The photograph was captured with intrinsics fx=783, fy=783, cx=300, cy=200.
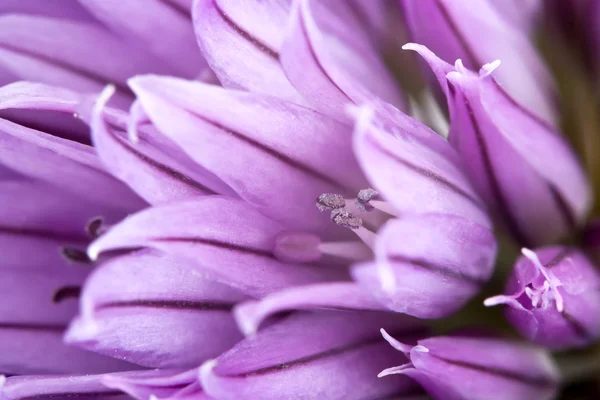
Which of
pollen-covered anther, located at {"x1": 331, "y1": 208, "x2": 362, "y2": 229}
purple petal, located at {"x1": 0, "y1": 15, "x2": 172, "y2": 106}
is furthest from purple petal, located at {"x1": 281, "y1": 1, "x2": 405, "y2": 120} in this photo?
purple petal, located at {"x1": 0, "y1": 15, "x2": 172, "y2": 106}

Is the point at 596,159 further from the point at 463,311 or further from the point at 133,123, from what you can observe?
the point at 133,123

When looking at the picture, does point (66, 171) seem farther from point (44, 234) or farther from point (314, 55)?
point (314, 55)

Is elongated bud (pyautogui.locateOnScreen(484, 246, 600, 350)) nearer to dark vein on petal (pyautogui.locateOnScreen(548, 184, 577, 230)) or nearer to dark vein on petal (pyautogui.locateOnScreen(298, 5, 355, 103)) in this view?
dark vein on petal (pyautogui.locateOnScreen(548, 184, 577, 230))

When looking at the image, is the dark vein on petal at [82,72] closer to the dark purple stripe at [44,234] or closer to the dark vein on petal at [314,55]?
the dark purple stripe at [44,234]

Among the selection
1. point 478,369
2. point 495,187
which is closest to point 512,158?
point 495,187

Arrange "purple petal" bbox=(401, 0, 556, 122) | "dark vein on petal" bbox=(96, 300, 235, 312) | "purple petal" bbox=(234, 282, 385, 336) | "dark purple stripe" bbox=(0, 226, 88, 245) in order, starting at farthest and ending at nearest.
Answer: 1. "dark purple stripe" bbox=(0, 226, 88, 245)
2. "purple petal" bbox=(401, 0, 556, 122)
3. "dark vein on petal" bbox=(96, 300, 235, 312)
4. "purple petal" bbox=(234, 282, 385, 336)

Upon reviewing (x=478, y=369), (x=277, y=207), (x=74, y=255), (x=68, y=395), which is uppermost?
(x=74, y=255)
